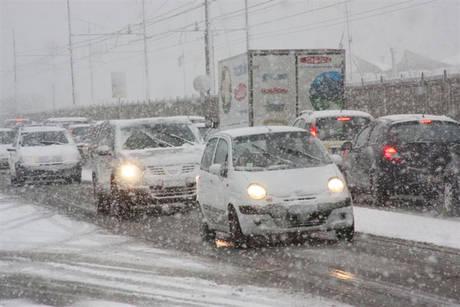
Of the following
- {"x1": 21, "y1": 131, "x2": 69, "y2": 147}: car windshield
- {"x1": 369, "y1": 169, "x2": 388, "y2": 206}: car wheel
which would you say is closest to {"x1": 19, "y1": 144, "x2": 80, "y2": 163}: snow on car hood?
{"x1": 21, "y1": 131, "x2": 69, "y2": 147}: car windshield

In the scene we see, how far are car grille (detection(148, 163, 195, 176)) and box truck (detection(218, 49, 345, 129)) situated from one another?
777 centimetres

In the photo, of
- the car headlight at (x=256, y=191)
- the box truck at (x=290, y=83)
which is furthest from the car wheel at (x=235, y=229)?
the box truck at (x=290, y=83)

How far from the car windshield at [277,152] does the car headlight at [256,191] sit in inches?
21.8

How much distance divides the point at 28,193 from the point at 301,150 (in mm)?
13397

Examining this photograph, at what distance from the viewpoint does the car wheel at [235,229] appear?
1134cm

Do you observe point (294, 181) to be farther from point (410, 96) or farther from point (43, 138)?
point (410, 96)

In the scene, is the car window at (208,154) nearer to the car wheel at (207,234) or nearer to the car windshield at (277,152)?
the car windshield at (277,152)

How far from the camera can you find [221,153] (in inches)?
501

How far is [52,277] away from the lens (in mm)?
9562

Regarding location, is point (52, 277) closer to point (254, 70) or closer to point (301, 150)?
point (301, 150)

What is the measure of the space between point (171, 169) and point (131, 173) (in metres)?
0.72

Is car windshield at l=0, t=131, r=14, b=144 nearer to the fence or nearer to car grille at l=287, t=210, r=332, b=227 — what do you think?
the fence

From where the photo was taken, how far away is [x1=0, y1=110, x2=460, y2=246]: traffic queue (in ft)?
36.9

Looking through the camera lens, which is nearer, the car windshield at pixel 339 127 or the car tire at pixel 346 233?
the car tire at pixel 346 233
